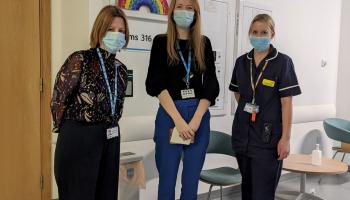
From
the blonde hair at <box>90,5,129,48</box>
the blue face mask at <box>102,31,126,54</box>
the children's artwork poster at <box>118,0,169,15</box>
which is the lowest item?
the blue face mask at <box>102,31,126,54</box>

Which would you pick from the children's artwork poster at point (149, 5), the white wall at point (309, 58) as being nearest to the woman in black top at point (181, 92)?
the children's artwork poster at point (149, 5)

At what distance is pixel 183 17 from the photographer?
221cm

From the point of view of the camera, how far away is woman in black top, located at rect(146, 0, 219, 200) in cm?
221

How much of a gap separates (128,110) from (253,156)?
1129mm

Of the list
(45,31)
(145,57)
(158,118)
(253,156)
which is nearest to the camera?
(158,118)

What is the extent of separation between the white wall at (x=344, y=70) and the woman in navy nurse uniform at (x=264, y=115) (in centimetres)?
322

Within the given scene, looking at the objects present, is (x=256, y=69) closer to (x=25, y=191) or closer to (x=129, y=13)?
(x=129, y=13)

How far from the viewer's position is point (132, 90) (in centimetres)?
301

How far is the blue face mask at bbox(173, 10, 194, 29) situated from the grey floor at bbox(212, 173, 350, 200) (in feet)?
7.17

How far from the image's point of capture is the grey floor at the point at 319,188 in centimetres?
393

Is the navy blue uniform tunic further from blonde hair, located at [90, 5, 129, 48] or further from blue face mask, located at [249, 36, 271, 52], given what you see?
blonde hair, located at [90, 5, 129, 48]

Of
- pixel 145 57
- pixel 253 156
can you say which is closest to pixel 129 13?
pixel 145 57

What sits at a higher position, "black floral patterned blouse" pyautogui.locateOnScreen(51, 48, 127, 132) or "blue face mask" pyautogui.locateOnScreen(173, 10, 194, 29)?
"blue face mask" pyautogui.locateOnScreen(173, 10, 194, 29)

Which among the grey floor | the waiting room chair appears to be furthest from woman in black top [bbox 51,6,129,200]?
the waiting room chair
